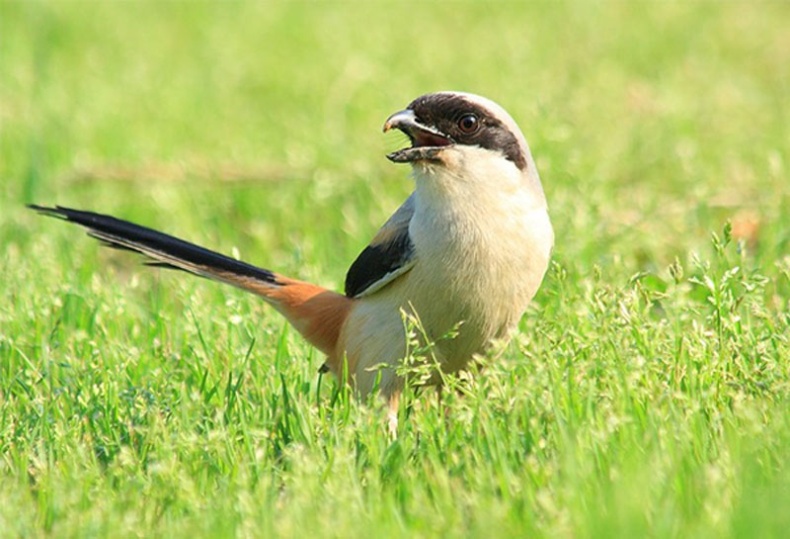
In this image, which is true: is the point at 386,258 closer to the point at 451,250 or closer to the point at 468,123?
the point at 451,250

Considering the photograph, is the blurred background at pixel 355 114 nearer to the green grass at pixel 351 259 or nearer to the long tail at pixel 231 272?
the green grass at pixel 351 259

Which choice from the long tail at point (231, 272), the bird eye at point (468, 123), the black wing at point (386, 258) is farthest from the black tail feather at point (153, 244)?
the bird eye at point (468, 123)

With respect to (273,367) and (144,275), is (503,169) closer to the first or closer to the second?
(273,367)

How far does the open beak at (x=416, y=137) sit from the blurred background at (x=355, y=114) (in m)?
0.47

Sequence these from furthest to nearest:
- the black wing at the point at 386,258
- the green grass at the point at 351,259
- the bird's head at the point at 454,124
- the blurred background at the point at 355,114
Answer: the blurred background at the point at 355,114 → the black wing at the point at 386,258 → the bird's head at the point at 454,124 → the green grass at the point at 351,259

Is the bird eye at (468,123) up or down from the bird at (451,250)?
up

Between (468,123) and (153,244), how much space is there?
1402mm

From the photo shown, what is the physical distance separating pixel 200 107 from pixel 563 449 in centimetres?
650

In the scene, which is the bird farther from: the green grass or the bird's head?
the green grass

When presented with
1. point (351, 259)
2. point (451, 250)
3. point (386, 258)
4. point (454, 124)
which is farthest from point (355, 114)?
point (451, 250)

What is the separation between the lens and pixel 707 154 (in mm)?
7918

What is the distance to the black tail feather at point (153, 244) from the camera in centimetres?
517

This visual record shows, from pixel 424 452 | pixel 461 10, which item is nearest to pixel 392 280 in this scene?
pixel 424 452

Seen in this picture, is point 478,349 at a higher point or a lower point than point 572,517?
higher
